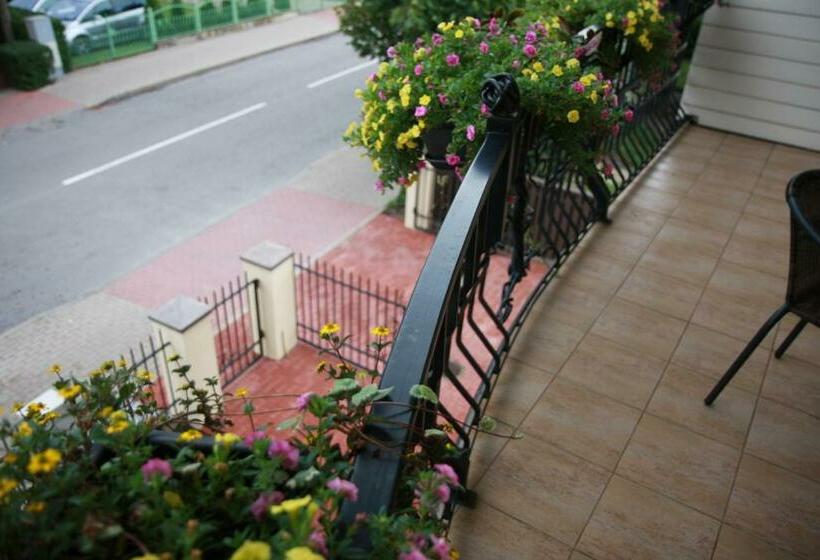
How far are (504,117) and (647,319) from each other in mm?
1572

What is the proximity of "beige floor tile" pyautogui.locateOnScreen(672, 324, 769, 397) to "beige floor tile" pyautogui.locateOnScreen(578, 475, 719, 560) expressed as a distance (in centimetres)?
79

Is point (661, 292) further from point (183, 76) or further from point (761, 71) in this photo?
point (183, 76)

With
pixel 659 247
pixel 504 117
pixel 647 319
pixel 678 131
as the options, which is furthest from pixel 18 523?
pixel 678 131

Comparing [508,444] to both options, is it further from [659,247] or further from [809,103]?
[809,103]

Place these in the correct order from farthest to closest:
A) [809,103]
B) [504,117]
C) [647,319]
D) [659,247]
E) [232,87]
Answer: [232,87], [809,103], [659,247], [647,319], [504,117]

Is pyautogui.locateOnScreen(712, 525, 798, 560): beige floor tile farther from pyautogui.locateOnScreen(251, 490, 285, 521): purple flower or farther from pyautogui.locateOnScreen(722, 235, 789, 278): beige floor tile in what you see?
pyautogui.locateOnScreen(722, 235, 789, 278): beige floor tile

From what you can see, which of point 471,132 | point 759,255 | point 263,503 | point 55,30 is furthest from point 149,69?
point 263,503

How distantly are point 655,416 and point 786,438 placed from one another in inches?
18.8

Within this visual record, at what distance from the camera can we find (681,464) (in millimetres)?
2371

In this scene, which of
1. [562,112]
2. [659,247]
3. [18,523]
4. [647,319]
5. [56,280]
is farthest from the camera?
[56,280]

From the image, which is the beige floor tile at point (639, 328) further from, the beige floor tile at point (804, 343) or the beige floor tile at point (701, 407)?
the beige floor tile at point (804, 343)

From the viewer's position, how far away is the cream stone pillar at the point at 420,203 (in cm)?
980

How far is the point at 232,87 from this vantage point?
1512 centimetres

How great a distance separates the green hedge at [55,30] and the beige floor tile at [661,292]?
1497 centimetres
